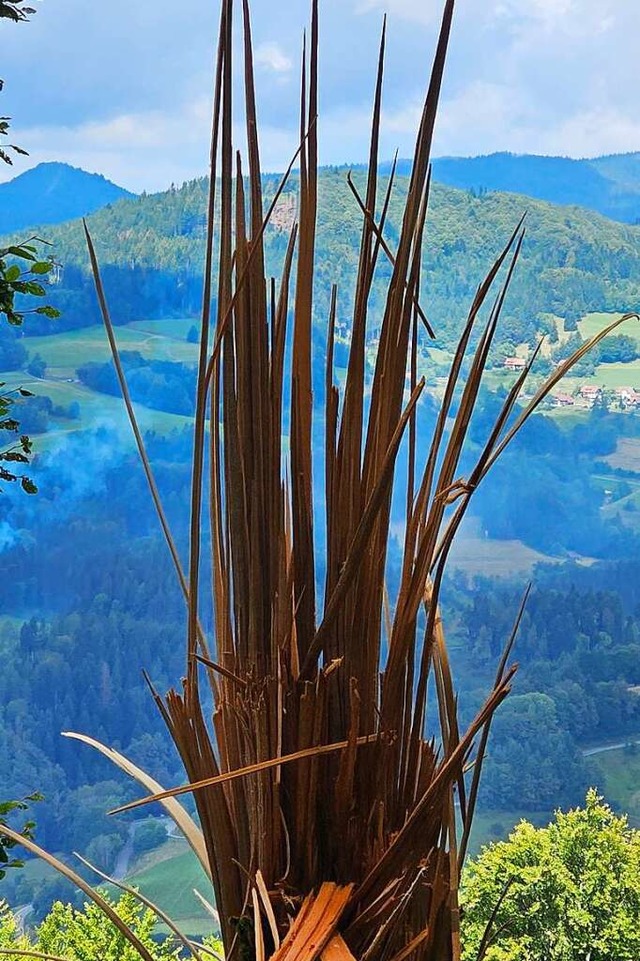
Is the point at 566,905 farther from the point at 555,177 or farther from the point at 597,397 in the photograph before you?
the point at 555,177

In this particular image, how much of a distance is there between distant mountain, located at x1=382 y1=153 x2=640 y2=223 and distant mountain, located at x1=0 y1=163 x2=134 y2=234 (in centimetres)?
80

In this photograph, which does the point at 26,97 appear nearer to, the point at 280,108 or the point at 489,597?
the point at 280,108

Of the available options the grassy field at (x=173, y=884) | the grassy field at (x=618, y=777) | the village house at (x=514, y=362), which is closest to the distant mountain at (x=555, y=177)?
the village house at (x=514, y=362)

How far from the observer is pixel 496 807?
106 inches

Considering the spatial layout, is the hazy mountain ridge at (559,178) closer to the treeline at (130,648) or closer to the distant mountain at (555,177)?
the distant mountain at (555,177)

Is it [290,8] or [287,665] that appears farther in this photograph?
[290,8]

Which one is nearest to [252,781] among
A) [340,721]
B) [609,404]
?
[340,721]

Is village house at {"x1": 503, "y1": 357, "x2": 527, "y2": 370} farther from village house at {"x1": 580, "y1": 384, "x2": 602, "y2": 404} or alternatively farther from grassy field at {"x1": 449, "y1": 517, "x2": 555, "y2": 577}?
grassy field at {"x1": 449, "y1": 517, "x2": 555, "y2": 577}

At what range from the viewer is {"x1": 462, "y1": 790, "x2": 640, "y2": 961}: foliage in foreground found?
206 centimetres

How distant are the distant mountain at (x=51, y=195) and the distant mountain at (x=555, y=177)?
80 centimetres

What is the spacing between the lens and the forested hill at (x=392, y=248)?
8.52 feet

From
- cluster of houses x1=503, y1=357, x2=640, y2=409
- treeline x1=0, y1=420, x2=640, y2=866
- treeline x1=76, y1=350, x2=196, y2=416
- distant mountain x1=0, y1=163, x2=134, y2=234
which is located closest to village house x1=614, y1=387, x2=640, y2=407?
cluster of houses x1=503, y1=357, x2=640, y2=409

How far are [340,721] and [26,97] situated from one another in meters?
2.46

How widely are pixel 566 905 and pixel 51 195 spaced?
83.5 inches
